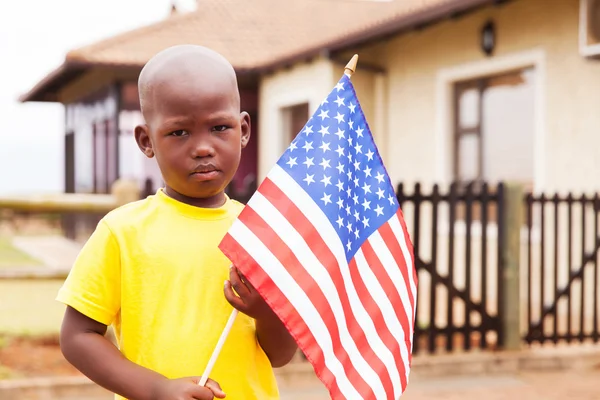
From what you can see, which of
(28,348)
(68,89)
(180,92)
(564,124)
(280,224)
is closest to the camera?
(180,92)

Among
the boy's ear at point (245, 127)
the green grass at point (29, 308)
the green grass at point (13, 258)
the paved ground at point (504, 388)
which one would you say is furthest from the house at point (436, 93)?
the boy's ear at point (245, 127)

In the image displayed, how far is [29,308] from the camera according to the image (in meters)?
9.77

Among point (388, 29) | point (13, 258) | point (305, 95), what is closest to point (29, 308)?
point (388, 29)

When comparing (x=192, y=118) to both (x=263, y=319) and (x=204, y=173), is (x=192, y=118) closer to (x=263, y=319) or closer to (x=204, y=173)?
(x=204, y=173)

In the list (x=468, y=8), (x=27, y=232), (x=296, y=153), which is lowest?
(x=27, y=232)

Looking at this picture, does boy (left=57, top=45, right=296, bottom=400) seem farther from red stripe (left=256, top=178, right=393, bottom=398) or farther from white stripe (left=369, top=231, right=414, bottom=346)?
white stripe (left=369, top=231, right=414, bottom=346)

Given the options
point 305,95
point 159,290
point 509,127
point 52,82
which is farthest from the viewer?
point 52,82

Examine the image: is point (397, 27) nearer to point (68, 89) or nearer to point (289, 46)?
point (289, 46)

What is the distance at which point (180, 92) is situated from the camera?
1717 mm

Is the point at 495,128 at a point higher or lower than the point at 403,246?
higher

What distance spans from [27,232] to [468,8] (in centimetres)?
1844

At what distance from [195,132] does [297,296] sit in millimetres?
434

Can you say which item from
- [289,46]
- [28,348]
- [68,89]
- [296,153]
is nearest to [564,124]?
[28,348]

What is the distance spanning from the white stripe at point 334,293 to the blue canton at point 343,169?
7cm
